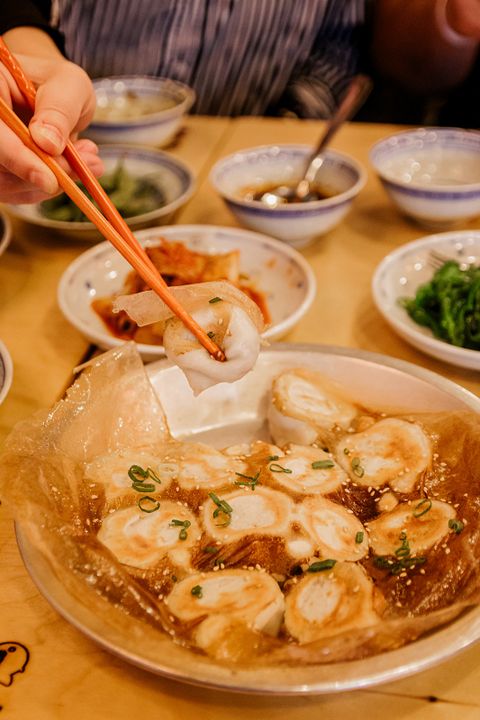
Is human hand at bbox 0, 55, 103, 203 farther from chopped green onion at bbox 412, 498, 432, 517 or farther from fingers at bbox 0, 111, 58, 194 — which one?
chopped green onion at bbox 412, 498, 432, 517

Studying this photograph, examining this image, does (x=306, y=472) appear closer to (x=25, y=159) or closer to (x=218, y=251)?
(x=25, y=159)

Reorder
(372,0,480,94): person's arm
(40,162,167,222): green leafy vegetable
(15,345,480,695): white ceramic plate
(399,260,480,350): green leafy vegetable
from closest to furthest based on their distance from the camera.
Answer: (15,345,480,695): white ceramic plate, (399,260,480,350): green leafy vegetable, (40,162,167,222): green leafy vegetable, (372,0,480,94): person's arm

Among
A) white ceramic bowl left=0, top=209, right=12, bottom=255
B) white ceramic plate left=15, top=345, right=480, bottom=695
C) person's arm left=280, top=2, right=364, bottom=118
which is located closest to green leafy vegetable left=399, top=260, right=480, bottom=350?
white ceramic plate left=15, top=345, right=480, bottom=695

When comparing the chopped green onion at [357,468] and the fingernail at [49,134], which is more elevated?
the fingernail at [49,134]

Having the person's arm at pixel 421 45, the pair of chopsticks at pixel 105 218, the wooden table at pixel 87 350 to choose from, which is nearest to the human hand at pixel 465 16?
the person's arm at pixel 421 45

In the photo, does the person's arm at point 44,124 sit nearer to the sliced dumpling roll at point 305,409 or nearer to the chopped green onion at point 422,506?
the sliced dumpling roll at point 305,409

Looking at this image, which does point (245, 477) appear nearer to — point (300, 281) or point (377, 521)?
point (377, 521)
